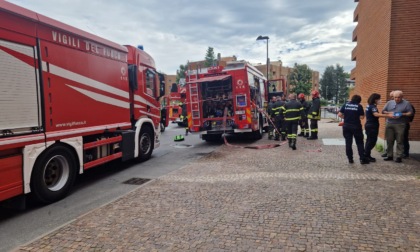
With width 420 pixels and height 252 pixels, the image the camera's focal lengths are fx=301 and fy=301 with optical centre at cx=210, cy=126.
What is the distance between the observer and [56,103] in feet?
16.6

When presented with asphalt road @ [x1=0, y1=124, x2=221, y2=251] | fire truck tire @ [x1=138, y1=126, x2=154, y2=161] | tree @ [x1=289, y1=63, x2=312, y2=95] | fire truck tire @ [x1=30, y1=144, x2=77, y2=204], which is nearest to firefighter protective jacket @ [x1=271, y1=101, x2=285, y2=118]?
asphalt road @ [x1=0, y1=124, x2=221, y2=251]

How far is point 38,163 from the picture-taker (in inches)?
183

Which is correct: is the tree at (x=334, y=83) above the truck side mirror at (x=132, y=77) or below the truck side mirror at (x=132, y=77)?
above

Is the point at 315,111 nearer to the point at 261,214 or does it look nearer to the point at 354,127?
the point at 354,127

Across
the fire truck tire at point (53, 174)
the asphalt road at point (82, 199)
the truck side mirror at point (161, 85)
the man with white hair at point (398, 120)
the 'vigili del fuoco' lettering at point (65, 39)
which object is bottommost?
the asphalt road at point (82, 199)

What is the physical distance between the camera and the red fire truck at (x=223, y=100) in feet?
34.7

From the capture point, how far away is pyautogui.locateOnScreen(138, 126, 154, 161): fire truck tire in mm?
8126

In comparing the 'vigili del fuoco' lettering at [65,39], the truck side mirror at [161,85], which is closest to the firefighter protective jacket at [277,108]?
the truck side mirror at [161,85]

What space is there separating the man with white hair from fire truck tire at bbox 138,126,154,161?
19.7 ft

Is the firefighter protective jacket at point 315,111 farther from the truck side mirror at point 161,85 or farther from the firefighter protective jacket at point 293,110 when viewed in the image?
the truck side mirror at point 161,85

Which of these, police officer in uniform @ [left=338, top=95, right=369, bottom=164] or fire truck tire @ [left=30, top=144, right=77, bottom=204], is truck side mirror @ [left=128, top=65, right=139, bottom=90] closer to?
fire truck tire @ [left=30, top=144, right=77, bottom=204]

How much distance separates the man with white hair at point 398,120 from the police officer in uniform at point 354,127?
673mm

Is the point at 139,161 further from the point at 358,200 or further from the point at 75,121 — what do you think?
the point at 358,200

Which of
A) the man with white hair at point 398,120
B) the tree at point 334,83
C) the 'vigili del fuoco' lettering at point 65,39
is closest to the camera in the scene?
the 'vigili del fuoco' lettering at point 65,39
